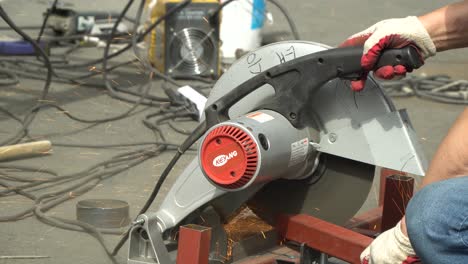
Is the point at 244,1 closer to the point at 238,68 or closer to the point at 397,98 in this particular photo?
the point at 397,98

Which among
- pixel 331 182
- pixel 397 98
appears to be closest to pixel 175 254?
pixel 331 182

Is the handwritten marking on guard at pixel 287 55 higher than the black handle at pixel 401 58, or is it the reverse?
the black handle at pixel 401 58

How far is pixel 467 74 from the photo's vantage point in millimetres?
6570

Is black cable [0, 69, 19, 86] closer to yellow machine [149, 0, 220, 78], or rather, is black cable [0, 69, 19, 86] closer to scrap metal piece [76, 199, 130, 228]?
yellow machine [149, 0, 220, 78]

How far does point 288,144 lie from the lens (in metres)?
2.72

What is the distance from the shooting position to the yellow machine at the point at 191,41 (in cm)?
582

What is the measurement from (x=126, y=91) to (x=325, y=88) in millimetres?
2728

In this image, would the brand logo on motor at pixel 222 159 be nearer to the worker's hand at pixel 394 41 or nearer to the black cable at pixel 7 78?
the worker's hand at pixel 394 41

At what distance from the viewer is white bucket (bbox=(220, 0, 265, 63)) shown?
21.0ft

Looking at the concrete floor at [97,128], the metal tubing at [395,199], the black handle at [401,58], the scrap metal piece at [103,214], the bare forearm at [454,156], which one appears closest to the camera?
the bare forearm at [454,156]

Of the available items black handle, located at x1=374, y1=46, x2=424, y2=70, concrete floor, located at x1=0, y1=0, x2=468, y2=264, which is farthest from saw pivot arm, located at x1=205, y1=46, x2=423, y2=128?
concrete floor, located at x1=0, y1=0, x2=468, y2=264

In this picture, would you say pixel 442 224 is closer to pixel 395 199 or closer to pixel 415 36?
pixel 415 36

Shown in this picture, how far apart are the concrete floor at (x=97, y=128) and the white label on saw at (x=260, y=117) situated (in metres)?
0.82

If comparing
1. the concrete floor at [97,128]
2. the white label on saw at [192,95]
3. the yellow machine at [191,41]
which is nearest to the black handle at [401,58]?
the concrete floor at [97,128]
